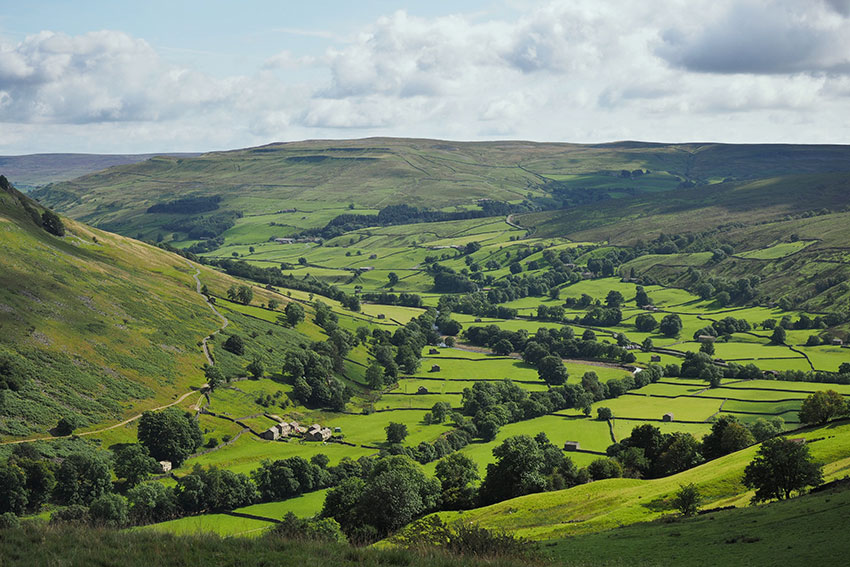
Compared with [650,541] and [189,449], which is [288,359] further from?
[650,541]

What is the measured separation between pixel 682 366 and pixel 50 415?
132814 mm

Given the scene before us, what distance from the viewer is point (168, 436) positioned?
100562 millimetres

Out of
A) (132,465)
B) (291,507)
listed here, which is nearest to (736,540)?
(291,507)

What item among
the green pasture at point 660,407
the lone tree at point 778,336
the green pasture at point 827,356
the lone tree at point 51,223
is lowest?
the green pasture at point 660,407

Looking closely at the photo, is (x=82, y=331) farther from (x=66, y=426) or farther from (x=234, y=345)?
(x=234, y=345)

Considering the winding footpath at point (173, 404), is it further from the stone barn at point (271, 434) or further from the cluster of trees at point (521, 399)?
the cluster of trees at point (521, 399)

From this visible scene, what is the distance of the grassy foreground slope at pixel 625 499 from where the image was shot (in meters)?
58.4

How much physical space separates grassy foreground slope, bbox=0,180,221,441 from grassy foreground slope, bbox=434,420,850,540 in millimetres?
Answer: 62399

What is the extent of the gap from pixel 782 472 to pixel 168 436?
8130cm

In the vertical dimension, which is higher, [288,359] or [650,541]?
[650,541]

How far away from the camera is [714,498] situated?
203ft

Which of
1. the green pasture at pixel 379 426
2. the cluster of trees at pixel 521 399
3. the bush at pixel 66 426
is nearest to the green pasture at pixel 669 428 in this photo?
the cluster of trees at pixel 521 399

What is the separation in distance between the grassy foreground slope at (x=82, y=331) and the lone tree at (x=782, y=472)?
88.4 metres

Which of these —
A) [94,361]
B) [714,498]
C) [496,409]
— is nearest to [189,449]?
[94,361]
